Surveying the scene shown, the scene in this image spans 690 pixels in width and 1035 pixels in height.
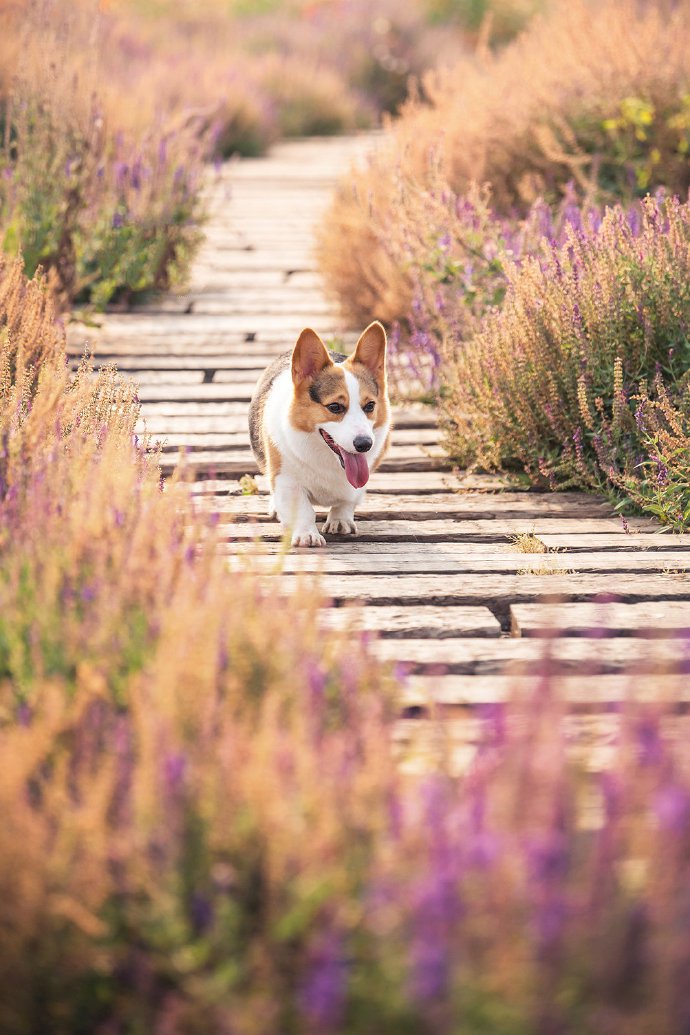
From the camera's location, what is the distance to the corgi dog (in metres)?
3.87

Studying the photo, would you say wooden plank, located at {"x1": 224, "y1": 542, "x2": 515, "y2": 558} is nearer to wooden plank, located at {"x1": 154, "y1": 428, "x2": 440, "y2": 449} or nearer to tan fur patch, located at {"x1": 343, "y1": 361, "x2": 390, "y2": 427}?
tan fur patch, located at {"x1": 343, "y1": 361, "x2": 390, "y2": 427}

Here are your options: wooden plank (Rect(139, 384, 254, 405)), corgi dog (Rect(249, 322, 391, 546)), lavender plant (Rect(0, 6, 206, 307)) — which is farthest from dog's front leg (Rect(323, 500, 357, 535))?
lavender plant (Rect(0, 6, 206, 307))

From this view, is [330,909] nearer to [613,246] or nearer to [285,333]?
[613,246]

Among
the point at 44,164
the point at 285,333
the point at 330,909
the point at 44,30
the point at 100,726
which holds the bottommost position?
the point at 285,333

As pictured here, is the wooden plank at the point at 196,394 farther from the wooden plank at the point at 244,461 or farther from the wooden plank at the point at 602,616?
the wooden plank at the point at 602,616

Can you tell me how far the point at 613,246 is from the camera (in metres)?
4.56

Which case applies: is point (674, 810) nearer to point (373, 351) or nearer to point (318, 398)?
point (318, 398)

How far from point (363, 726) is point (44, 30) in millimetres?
5763

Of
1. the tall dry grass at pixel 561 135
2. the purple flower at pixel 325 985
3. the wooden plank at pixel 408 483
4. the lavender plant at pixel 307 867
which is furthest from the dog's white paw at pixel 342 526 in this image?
the tall dry grass at pixel 561 135

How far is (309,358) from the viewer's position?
13.1ft

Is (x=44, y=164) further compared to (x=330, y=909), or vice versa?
(x=44, y=164)

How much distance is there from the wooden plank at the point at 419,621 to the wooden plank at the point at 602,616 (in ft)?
0.27

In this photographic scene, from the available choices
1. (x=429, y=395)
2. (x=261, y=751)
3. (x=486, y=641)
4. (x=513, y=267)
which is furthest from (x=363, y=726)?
(x=429, y=395)

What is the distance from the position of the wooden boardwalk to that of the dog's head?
0.93ft
